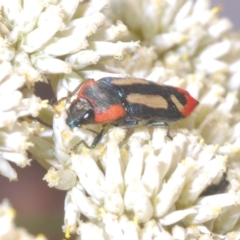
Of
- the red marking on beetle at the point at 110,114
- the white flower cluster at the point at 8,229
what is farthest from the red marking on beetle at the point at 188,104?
the white flower cluster at the point at 8,229

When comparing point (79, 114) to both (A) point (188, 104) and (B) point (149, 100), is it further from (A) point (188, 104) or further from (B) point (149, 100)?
(A) point (188, 104)

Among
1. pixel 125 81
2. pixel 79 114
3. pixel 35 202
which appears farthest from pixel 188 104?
pixel 35 202

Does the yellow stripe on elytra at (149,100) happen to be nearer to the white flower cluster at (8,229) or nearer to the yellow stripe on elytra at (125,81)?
the yellow stripe on elytra at (125,81)

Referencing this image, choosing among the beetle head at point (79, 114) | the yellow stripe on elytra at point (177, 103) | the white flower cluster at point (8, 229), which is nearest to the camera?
the white flower cluster at point (8, 229)

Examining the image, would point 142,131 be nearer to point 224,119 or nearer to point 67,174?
point 67,174

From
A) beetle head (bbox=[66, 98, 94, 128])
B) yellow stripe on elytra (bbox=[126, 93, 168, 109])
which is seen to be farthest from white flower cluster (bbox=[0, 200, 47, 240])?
yellow stripe on elytra (bbox=[126, 93, 168, 109])

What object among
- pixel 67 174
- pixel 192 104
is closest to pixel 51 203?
pixel 67 174

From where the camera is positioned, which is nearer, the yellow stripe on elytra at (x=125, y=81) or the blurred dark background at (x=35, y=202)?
the yellow stripe on elytra at (x=125, y=81)
